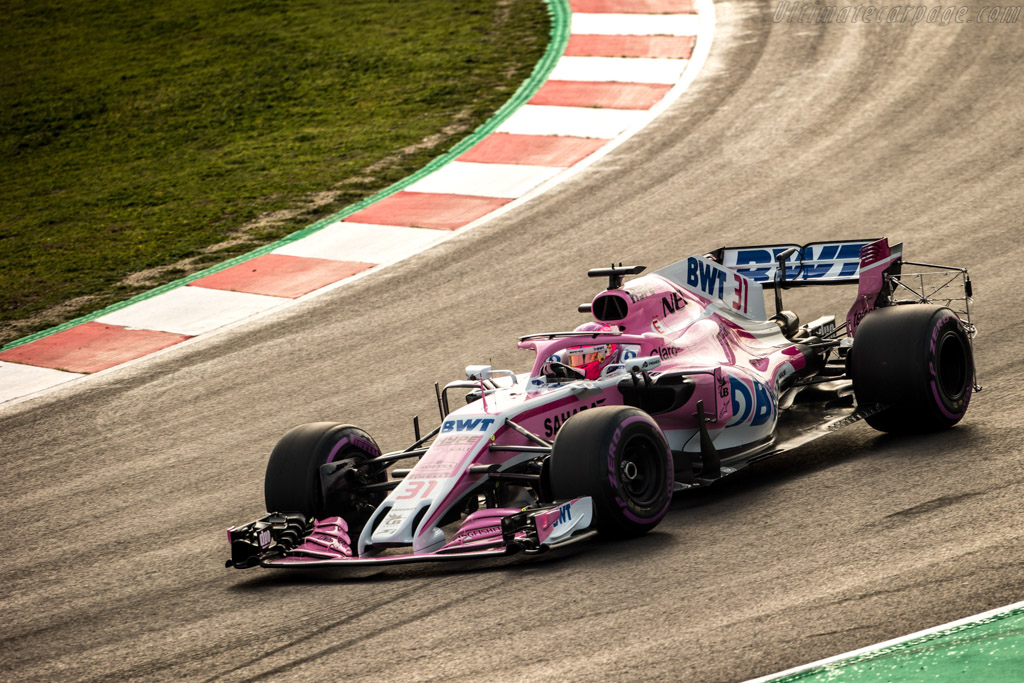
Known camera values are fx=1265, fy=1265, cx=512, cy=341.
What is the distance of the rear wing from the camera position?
9.55m

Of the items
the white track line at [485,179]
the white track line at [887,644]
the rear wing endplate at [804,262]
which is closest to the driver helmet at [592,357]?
the rear wing endplate at [804,262]

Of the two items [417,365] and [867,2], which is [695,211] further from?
[867,2]

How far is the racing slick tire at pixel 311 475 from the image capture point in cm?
765

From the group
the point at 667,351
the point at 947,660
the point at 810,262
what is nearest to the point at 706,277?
the point at 667,351

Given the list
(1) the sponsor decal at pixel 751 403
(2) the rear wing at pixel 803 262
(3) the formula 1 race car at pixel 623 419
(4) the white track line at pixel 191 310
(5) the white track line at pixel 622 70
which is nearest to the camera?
(3) the formula 1 race car at pixel 623 419

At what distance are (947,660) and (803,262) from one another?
16.4ft

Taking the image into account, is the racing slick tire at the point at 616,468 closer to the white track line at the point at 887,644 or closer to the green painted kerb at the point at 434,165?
the white track line at the point at 887,644

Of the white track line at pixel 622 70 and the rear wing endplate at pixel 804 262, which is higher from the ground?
the white track line at pixel 622 70

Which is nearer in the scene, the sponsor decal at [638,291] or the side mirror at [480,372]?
the side mirror at [480,372]

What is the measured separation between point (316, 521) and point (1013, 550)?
12.9 feet

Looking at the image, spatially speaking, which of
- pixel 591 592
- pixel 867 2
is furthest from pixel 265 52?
pixel 591 592

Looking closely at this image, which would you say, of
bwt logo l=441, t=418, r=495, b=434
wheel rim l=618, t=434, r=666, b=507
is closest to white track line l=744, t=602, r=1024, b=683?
wheel rim l=618, t=434, r=666, b=507

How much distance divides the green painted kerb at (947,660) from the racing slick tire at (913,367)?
2848mm

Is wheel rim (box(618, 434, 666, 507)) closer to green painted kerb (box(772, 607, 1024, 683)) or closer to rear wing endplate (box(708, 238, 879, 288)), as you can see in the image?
green painted kerb (box(772, 607, 1024, 683))
